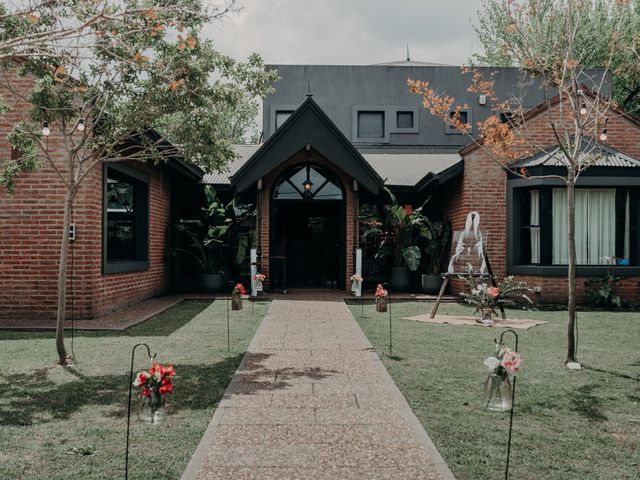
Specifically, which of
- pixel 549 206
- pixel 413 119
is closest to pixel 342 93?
pixel 413 119

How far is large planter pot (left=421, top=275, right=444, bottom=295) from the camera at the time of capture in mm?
15633

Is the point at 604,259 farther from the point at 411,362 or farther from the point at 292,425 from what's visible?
the point at 292,425

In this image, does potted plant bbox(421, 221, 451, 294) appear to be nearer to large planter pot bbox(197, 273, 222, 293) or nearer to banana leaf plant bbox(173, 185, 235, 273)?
banana leaf plant bbox(173, 185, 235, 273)

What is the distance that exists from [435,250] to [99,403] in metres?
11.8

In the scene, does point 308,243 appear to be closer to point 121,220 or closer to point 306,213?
point 306,213

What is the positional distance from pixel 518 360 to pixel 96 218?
8.65 metres

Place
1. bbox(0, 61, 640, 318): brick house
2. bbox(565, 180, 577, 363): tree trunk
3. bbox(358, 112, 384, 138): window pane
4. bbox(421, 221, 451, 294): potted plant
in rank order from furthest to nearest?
bbox(358, 112, 384, 138): window pane → bbox(421, 221, 451, 294): potted plant → bbox(0, 61, 640, 318): brick house → bbox(565, 180, 577, 363): tree trunk

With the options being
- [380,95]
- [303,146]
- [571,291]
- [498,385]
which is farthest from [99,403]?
[380,95]

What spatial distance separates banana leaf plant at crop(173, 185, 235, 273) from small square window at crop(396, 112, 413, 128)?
10274 millimetres

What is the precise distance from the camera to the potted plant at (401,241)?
606 inches

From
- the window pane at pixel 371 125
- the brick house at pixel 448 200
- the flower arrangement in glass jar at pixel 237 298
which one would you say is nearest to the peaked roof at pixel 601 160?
the brick house at pixel 448 200

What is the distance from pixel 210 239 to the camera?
15367 millimetres

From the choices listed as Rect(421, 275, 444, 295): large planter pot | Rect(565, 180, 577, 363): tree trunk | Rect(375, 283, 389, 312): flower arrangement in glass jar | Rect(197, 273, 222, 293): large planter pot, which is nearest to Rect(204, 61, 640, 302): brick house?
Rect(421, 275, 444, 295): large planter pot

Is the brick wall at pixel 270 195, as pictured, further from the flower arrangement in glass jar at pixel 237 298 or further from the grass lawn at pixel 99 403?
the grass lawn at pixel 99 403
